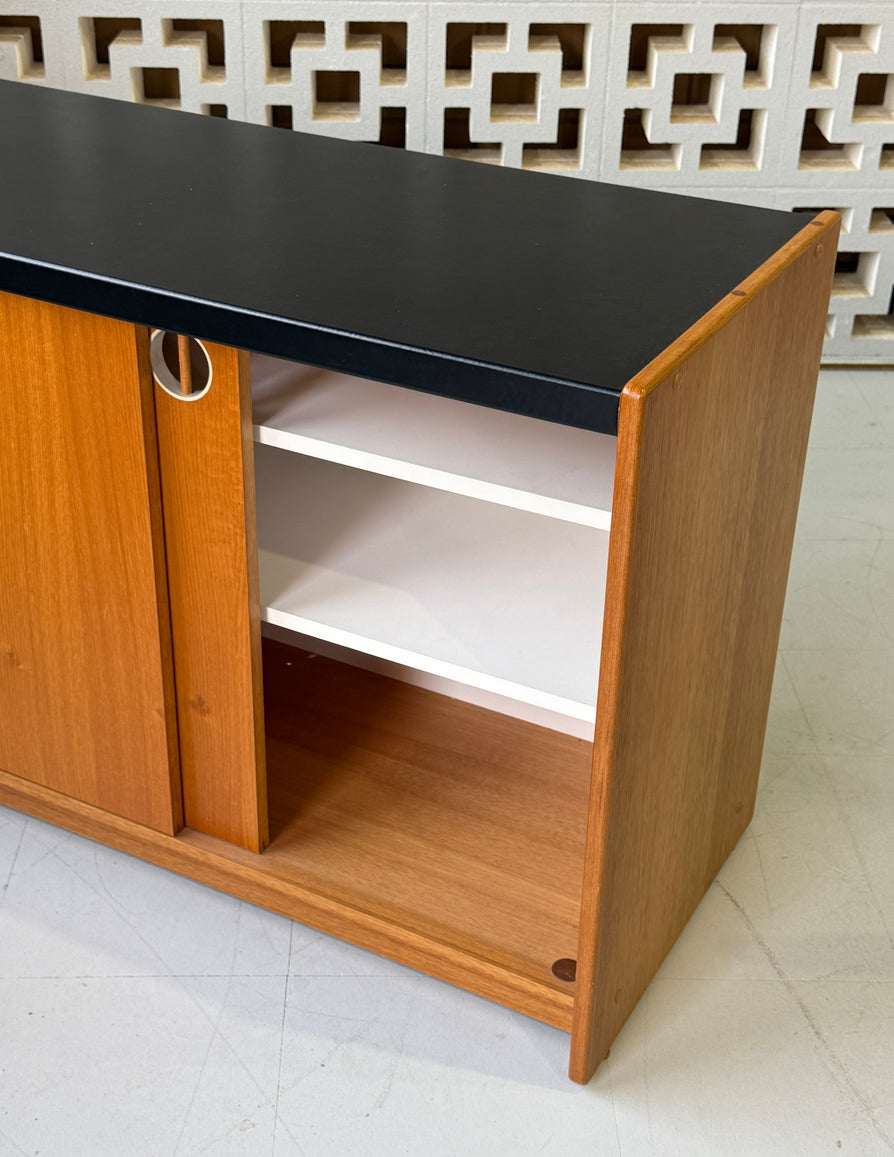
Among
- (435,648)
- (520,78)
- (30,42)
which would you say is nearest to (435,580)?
(435,648)

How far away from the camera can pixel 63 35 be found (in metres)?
2.69

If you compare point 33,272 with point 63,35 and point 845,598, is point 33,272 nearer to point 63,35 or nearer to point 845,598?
point 845,598

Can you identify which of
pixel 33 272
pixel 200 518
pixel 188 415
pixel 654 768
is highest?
pixel 33 272

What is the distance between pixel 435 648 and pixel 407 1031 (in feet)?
1.39

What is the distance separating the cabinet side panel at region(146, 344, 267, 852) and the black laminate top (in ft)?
0.34

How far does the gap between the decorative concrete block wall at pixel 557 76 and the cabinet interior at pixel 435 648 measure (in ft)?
4.53

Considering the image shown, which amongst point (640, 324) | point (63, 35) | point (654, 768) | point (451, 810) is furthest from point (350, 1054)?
point (63, 35)

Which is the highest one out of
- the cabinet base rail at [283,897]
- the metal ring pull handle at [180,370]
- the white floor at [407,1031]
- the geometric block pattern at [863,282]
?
the metal ring pull handle at [180,370]

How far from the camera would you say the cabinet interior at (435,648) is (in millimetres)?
1254

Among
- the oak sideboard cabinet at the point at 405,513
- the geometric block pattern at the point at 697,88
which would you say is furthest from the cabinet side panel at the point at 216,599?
the geometric block pattern at the point at 697,88

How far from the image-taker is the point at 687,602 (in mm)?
1214

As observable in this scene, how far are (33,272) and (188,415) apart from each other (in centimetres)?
19

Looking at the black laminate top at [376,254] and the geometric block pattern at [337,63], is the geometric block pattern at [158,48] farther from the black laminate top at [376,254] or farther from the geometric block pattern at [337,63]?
the black laminate top at [376,254]

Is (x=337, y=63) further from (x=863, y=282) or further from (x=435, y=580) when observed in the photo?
(x=435, y=580)
